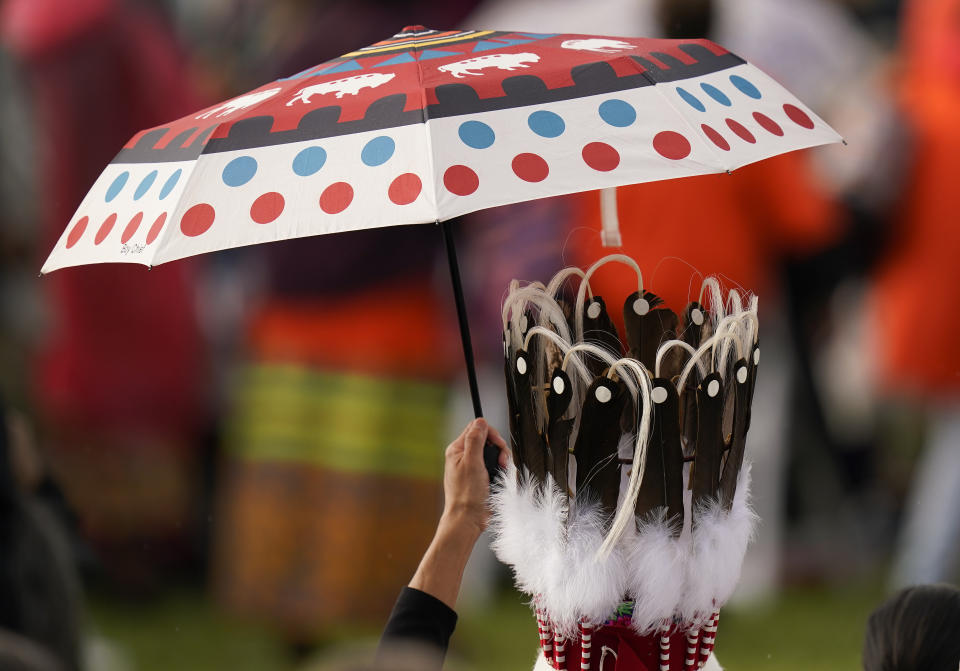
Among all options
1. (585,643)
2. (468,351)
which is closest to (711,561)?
(585,643)

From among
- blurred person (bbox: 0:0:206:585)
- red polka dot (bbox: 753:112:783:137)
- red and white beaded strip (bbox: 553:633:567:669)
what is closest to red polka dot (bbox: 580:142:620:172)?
red polka dot (bbox: 753:112:783:137)

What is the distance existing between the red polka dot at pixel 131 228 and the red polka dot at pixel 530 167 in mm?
564

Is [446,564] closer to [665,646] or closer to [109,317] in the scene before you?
[665,646]

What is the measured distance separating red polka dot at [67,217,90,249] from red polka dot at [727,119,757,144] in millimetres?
1018

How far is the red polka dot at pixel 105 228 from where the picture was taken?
1.91 meters

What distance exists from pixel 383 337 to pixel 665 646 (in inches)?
75.7

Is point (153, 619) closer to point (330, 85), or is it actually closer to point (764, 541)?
point (764, 541)

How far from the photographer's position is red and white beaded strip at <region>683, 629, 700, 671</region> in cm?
183

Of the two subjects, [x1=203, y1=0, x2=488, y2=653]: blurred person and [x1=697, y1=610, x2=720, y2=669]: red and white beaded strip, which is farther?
[x1=203, y1=0, x2=488, y2=653]: blurred person

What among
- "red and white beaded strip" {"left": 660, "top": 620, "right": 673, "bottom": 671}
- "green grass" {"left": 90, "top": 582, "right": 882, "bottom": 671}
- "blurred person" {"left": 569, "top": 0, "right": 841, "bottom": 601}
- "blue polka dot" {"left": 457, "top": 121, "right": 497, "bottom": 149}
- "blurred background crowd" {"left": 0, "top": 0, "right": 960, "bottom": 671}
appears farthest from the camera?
"green grass" {"left": 90, "top": 582, "right": 882, "bottom": 671}

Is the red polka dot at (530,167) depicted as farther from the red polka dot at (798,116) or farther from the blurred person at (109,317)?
the blurred person at (109,317)

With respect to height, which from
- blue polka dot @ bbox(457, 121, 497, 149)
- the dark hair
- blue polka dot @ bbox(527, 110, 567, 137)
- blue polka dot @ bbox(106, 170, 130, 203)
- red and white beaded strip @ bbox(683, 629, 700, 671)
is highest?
blue polka dot @ bbox(457, 121, 497, 149)

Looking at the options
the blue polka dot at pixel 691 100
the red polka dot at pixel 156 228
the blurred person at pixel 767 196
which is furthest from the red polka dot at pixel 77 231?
the blurred person at pixel 767 196

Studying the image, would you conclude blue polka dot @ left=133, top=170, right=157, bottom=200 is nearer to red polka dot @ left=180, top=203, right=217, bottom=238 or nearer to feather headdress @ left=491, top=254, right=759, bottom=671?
red polka dot @ left=180, top=203, right=217, bottom=238
